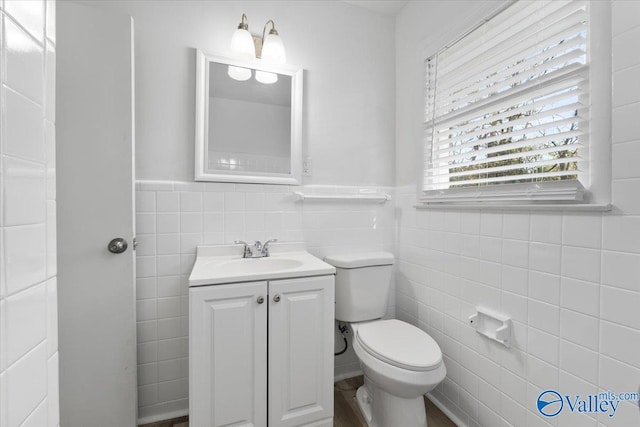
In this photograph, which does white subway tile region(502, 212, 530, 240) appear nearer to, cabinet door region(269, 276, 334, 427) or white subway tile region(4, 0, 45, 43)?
cabinet door region(269, 276, 334, 427)

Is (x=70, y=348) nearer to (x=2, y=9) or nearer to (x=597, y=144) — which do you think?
(x=2, y=9)

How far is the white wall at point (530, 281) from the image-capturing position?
83 cm

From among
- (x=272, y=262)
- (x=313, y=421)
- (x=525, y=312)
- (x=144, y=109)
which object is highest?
(x=144, y=109)

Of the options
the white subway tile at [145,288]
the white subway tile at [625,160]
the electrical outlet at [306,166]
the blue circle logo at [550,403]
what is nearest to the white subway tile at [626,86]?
the white subway tile at [625,160]

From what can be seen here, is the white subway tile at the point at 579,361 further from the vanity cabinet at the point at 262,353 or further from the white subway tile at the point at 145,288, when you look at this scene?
the white subway tile at the point at 145,288

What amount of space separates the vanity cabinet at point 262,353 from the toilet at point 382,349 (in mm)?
227

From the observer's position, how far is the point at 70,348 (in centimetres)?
121

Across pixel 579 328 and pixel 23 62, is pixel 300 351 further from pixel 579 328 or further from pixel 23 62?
pixel 23 62

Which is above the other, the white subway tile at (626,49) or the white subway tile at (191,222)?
the white subway tile at (626,49)

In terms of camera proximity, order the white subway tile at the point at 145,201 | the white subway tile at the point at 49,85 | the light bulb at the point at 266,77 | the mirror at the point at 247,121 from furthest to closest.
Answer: the light bulb at the point at 266,77
the mirror at the point at 247,121
the white subway tile at the point at 145,201
the white subway tile at the point at 49,85

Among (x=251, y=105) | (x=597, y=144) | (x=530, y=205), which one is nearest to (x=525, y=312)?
(x=530, y=205)

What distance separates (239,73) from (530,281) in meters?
1.72

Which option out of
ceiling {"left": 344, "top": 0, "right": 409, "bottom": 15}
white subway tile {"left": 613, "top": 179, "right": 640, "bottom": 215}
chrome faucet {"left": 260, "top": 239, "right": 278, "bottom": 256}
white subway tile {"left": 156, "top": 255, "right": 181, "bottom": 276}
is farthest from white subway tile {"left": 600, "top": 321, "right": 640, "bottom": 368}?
ceiling {"left": 344, "top": 0, "right": 409, "bottom": 15}

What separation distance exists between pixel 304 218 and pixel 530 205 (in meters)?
1.10
